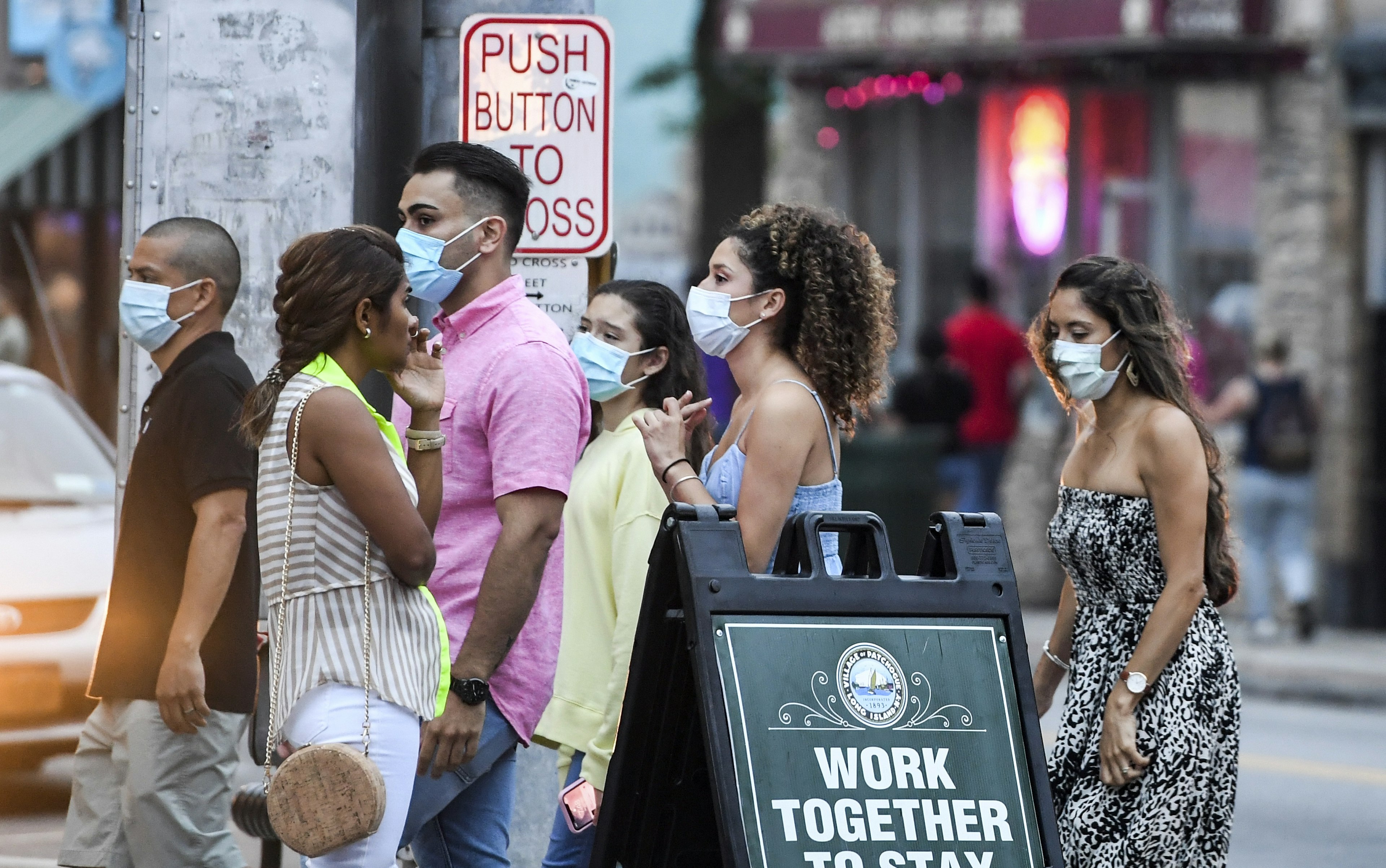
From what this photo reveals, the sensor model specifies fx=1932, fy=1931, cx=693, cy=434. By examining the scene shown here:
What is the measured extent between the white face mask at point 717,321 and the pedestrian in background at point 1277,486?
9.98 meters

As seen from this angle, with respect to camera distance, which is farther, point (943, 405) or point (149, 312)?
point (943, 405)

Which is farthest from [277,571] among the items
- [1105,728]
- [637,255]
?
[637,255]

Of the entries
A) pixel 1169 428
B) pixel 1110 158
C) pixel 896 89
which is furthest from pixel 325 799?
pixel 896 89

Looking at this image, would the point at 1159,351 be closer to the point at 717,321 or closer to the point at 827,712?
the point at 717,321

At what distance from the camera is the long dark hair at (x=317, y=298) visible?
12.4 ft

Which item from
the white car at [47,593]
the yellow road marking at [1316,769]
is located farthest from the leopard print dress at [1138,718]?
the yellow road marking at [1316,769]

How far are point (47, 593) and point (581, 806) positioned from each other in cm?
403

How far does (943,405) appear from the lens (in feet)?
46.9

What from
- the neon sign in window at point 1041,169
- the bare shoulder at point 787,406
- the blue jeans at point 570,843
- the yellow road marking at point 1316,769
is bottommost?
the yellow road marking at point 1316,769

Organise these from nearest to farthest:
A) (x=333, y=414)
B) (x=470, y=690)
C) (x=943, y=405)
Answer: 1. (x=333, y=414)
2. (x=470, y=690)
3. (x=943, y=405)

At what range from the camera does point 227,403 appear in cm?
471

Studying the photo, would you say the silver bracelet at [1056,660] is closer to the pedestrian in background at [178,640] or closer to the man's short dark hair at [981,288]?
the pedestrian in background at [178,640]

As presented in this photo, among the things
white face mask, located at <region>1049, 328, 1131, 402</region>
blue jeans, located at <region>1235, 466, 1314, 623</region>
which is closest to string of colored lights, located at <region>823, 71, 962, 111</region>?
blue jeans, located at <region>1235, 466, 1314, 623</region>

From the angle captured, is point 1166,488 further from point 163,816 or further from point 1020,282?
point 1020,282
